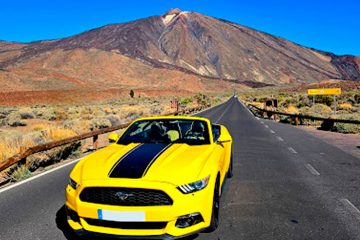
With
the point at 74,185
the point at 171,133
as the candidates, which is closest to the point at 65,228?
the point at 74,185

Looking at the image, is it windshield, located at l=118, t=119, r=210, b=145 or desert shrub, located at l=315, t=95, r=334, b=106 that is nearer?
windshield, located at l=118, t=119, r=210, b=145

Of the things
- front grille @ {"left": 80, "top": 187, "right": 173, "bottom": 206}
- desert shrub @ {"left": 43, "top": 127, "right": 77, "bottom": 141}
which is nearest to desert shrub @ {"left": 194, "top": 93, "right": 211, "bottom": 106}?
desert shrub @ {"left": 43, "top": 127, "right": 77, "bottom": 141}

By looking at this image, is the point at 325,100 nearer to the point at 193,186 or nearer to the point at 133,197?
the point at 193,186

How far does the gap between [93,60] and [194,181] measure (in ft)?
517

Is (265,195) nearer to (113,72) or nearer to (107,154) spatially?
(107,154)

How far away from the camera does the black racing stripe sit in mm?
4531

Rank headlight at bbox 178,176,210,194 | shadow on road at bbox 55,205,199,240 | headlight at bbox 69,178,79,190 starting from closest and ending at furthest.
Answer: headlight at bbox 178,176,210,194
headlight at bbox 69,178,79,190
shadow on road at bbox 55,205,199,240

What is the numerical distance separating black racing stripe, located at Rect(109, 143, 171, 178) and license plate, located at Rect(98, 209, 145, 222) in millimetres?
444

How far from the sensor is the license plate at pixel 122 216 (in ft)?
13.7

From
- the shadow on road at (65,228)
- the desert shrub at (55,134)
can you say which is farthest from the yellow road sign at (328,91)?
the shadow on road at (65,228)

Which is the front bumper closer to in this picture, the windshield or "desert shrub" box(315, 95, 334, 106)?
the windshield

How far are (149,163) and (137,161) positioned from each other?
0.19 meters

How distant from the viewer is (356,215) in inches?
224

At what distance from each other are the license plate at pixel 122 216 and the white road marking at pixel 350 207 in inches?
135
